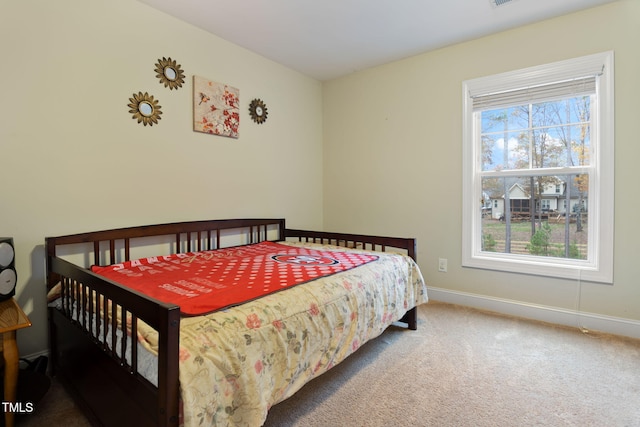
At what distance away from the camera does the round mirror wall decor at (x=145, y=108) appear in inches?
82.9

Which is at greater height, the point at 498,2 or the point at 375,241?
the point at 498,2

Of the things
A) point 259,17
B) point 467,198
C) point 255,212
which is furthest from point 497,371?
point 259,17

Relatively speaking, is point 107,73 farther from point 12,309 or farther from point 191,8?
point 12,309

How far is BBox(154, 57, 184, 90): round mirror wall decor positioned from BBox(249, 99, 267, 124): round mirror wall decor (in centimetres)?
65

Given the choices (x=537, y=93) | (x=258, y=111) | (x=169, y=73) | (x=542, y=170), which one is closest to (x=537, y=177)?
(x=542, y=170)

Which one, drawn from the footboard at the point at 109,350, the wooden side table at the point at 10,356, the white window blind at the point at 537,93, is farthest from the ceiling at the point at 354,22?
the wooden side table at the point at 10,356

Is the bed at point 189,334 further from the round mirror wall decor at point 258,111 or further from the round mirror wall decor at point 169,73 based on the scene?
the round mirror wall decor at point 258,111

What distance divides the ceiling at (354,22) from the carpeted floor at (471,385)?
2.15 meters

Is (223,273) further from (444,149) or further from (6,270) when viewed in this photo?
(444,149)

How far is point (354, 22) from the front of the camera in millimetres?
2365

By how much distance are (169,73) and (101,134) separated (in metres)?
0.63

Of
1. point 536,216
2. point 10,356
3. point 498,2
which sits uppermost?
point 498,2

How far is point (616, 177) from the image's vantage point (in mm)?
2172

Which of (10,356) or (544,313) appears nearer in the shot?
(10,356)
